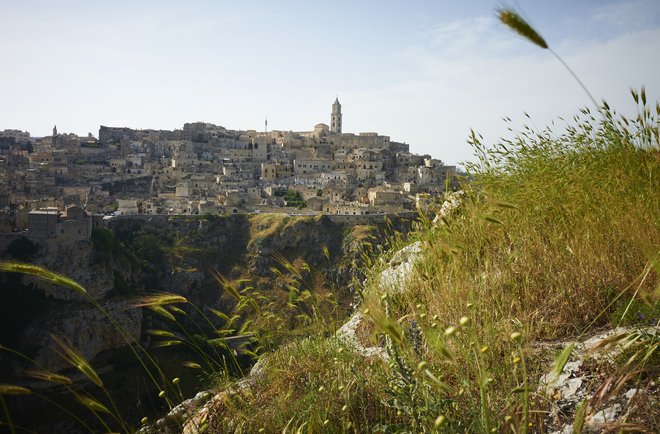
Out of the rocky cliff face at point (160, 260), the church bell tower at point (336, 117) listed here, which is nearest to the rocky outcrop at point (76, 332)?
the rocky cliff face at point (160, 260)

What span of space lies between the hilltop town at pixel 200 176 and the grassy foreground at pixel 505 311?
38264 mm

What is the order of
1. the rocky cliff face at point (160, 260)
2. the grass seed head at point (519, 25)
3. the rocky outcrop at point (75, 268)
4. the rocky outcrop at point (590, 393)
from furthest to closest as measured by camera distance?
1. the rocky outcrop at point (75, 268)
2. the rocky cliff face at point (160, 260)
3. the grass seed head at point (519, 25)
4. the rocky outcrop at point (590, 393)

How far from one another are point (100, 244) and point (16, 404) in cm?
1432

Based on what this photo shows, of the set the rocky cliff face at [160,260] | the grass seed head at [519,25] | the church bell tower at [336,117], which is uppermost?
the church bell tower at [336,117]

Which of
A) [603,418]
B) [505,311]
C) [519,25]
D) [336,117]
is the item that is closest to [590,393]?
[603,418]

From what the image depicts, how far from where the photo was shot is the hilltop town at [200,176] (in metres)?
49.5

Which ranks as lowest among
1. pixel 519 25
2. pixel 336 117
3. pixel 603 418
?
pixel 603 418

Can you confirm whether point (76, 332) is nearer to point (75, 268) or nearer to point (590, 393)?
point (75, 268)

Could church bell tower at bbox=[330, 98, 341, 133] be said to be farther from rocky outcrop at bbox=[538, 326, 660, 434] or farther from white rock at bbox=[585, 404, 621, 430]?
white rock at bbox=[585, 404, 621, 430]

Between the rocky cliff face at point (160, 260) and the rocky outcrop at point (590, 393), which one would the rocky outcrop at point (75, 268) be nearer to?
the rocky cliff face at point (160, 260)

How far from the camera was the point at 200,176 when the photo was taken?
6100cm

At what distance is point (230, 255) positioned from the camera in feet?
152

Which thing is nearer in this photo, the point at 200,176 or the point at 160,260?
the point at 160,260

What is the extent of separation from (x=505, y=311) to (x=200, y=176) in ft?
201
